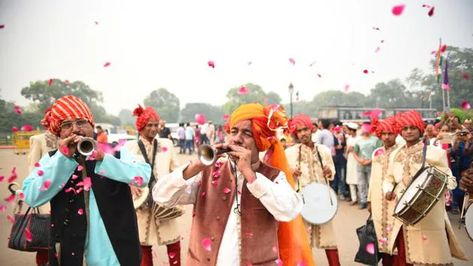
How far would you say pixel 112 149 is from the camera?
129 inches

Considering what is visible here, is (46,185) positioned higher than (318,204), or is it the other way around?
(46,185)

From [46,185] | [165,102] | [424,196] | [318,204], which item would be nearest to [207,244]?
[46,185]

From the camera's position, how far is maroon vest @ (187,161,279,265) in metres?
2.64

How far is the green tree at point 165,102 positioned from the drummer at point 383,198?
8216 centimetres

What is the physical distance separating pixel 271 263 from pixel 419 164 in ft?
9.47

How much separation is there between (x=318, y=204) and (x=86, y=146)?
359cm

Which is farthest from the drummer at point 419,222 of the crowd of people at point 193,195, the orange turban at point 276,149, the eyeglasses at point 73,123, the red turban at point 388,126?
the eyeglasses at point 73,123

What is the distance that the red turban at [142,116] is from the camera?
18.0ft

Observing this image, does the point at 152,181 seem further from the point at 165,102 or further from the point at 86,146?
the point at 165,102

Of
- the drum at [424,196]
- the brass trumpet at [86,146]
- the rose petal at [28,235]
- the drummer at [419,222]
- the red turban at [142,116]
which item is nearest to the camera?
the brass trumpet at [86,146]

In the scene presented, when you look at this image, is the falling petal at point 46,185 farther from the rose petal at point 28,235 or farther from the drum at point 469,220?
the drum at point 469,220

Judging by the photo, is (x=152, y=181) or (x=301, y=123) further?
Answer: (x=301, y=123)

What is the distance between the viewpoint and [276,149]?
3.06 meters

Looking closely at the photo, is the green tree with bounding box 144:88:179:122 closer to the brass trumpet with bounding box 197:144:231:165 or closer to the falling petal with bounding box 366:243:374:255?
the falling petal with bounding box 366:243:374:255
